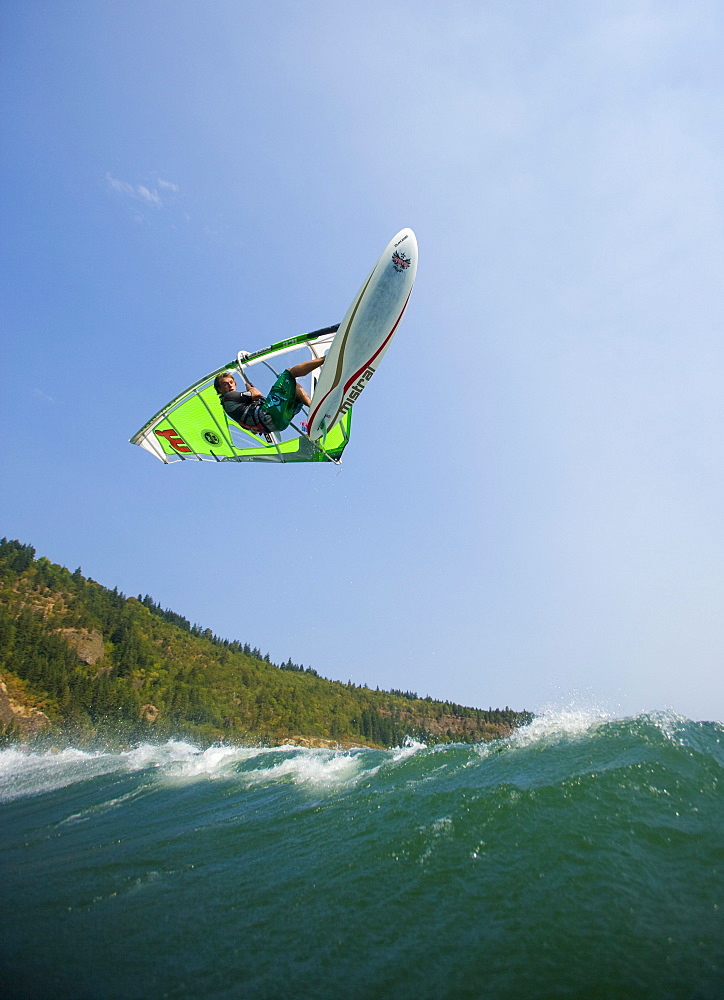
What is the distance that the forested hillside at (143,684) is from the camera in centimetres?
8506

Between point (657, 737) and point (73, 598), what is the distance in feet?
435

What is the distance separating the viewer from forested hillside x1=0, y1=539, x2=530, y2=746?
279 feet

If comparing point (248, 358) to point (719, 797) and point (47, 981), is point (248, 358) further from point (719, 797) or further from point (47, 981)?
point (719, 797)

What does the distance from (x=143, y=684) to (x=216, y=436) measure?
110965mm

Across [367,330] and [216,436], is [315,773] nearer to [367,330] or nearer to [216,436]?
[216,436]

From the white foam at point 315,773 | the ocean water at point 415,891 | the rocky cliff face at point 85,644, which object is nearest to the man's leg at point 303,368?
the ocean water at point 415,891

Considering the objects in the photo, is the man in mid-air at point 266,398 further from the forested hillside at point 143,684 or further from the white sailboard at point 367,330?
the forested hillside at point 143,684

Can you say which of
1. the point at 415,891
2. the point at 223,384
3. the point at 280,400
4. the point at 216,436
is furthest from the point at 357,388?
the point at 415,891

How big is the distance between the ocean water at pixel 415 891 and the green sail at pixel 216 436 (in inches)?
278

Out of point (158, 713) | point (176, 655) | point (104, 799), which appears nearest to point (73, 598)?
point (176, 655)

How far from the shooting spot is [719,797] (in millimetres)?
6070

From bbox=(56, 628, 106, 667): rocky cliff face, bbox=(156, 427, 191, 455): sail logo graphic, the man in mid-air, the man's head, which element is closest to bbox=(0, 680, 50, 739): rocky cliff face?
bbox=(56, 628, 106, 667): rocky cliff face

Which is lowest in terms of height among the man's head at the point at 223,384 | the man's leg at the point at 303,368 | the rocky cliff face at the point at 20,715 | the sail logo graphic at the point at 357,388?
the rocky cliff face at the point at 20,715

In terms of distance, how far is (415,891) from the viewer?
473cm
